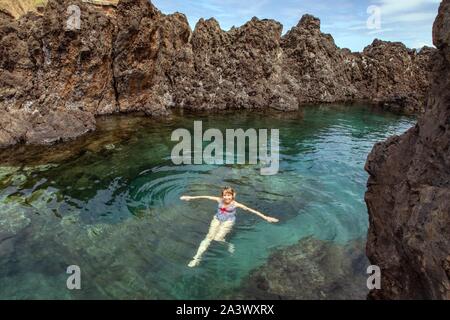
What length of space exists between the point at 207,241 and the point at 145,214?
3345 millimetres

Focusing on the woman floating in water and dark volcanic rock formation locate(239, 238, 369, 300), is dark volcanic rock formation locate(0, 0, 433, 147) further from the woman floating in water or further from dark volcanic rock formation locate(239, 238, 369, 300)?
dark volcanic rock formation locate(239, 238, 369, 300)

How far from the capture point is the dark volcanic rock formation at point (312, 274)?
9.72 m

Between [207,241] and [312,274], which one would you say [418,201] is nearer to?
[312,274]

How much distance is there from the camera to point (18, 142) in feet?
75.0

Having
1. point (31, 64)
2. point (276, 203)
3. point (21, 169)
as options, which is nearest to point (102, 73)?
point (31, 64)

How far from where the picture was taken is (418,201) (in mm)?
6859

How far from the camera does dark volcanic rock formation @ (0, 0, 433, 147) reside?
2803 centimetres

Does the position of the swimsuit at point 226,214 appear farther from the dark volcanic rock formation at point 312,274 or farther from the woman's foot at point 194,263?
the woman's foot at point 194,263

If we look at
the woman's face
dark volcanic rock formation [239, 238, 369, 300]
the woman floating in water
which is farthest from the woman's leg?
dark volcanic rock formation [239, 238, 369, 300]

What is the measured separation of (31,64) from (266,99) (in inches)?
928

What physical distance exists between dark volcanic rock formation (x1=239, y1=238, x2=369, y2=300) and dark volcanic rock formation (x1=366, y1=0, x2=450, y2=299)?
1381 mm

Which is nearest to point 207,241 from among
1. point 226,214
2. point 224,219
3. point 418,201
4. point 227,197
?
point 224,219

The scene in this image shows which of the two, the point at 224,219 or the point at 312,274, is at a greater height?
the point at 224,219

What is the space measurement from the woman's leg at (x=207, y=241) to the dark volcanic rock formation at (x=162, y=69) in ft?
50.3
